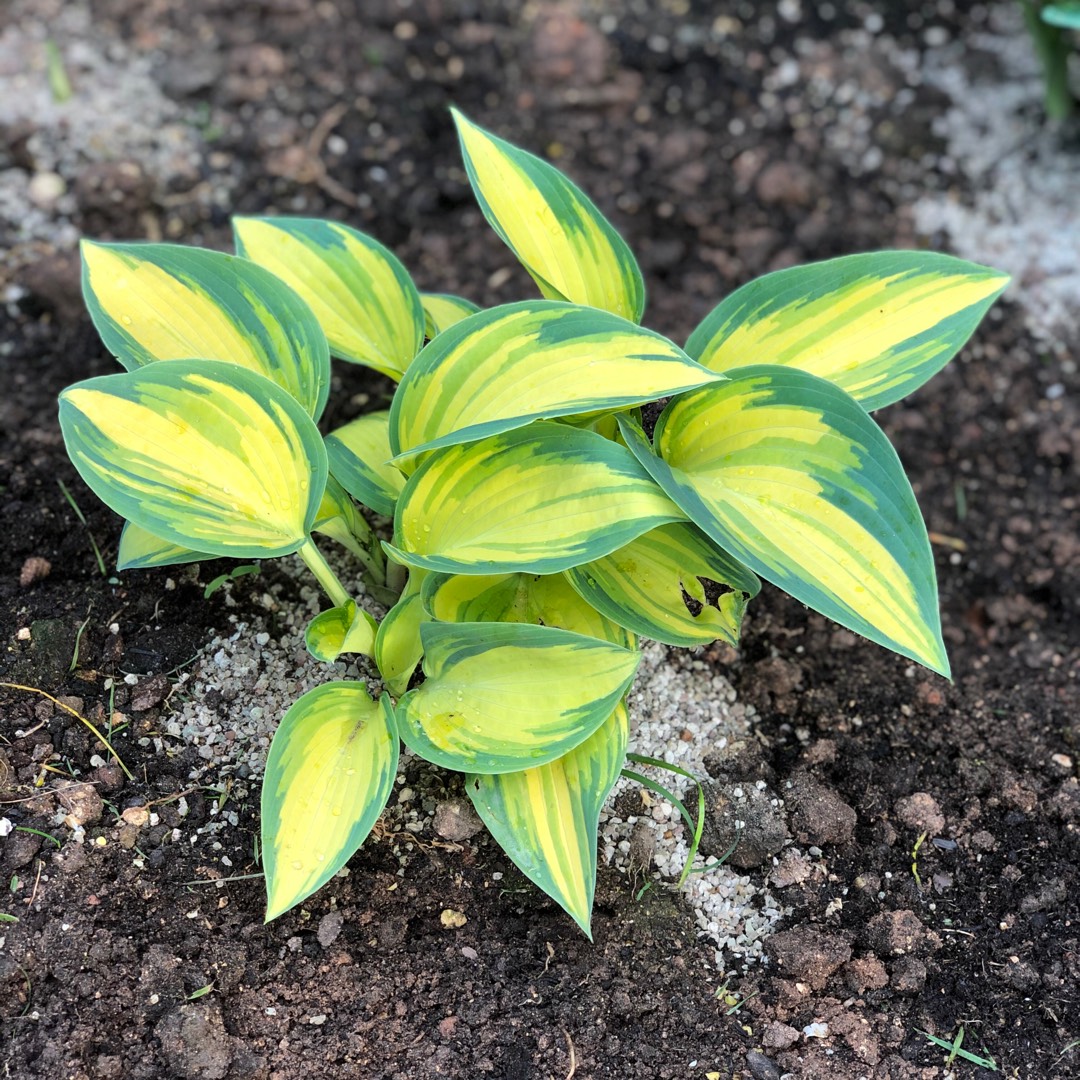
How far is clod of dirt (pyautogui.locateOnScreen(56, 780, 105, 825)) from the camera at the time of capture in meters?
1.40

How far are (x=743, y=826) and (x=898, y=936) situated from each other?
0.79 ft

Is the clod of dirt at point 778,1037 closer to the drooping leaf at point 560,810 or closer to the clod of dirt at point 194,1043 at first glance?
the drooping leaf at point 560,810

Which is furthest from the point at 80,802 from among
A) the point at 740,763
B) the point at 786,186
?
the point at 786,186

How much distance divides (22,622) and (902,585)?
117 centimetres

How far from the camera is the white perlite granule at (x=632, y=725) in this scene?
149cm

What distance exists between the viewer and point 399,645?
57.2 inches

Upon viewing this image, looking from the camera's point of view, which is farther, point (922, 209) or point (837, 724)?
point (922, 209)

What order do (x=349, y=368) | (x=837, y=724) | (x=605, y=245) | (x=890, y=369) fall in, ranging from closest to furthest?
1. (x=890, y=369)
2. (x=605, y=245)
3. (x=837, y=724)
4. (x=349, y=368)

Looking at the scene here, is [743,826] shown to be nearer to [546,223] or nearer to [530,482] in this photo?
[530,482]

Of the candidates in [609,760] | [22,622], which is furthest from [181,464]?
[609,760]

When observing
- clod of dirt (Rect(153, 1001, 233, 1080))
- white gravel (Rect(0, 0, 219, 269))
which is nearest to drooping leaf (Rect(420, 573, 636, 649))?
clod of dirt (Rect(153, 1001, 233, 1080))

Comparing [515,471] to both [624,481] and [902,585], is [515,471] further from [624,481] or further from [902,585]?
[902,585]

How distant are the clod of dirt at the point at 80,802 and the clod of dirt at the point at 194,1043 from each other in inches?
10.5

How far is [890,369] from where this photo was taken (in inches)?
56.0
